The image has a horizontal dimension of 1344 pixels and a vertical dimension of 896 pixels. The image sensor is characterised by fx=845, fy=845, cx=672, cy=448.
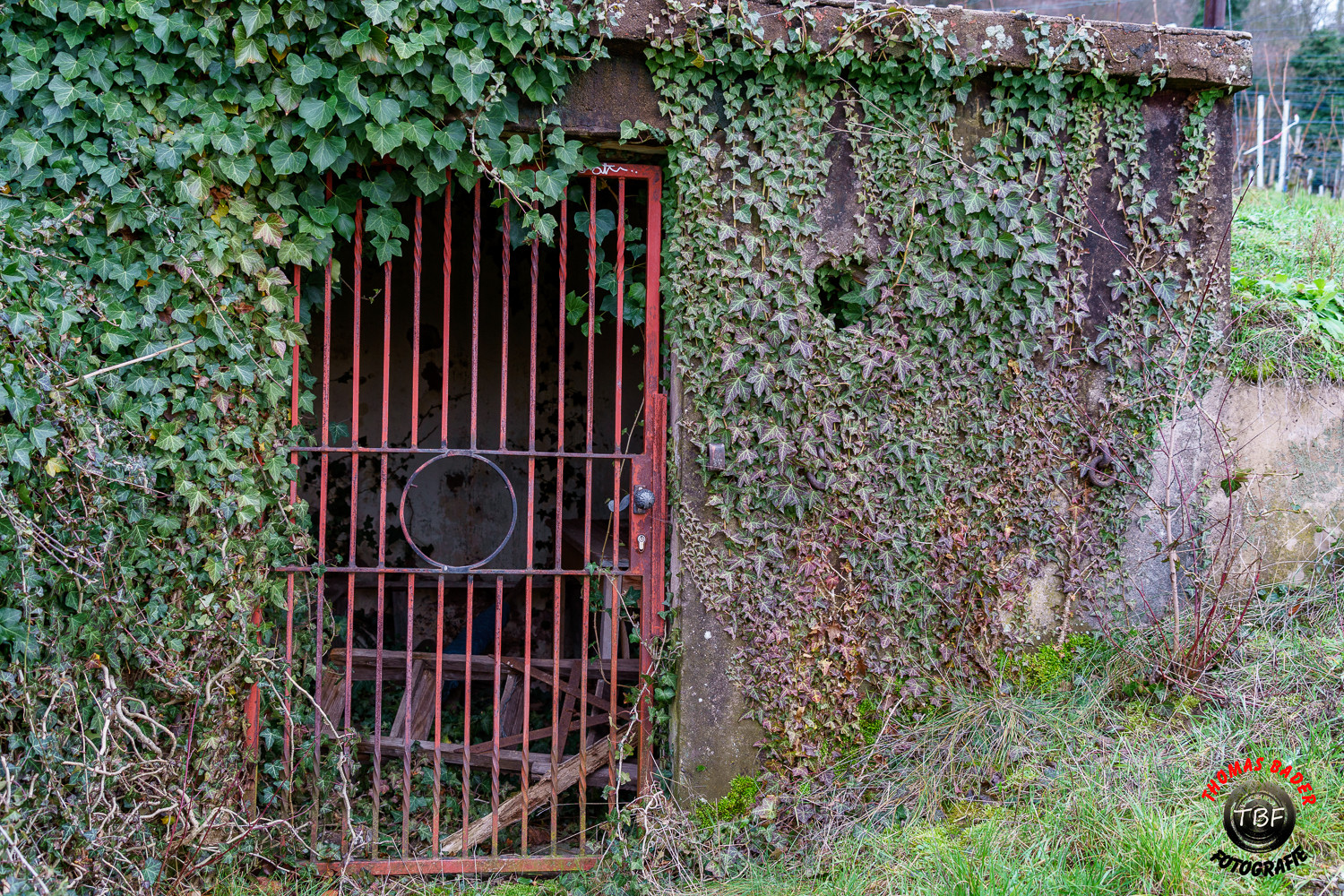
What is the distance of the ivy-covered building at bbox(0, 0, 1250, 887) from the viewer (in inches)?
113

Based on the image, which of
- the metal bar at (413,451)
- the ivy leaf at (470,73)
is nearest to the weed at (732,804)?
the metal bar at (413,451)

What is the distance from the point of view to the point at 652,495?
11.2ft

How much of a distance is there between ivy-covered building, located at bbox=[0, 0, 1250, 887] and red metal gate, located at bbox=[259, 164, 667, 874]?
1.7 inches

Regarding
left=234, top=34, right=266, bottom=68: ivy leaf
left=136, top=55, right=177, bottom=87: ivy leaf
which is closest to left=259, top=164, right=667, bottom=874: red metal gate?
left=234, top=34, right=266, bottom=68: ivy leaf

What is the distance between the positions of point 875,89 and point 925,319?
3.12 ft

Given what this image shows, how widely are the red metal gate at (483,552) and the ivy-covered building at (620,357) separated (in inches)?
1.7

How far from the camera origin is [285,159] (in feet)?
9.96

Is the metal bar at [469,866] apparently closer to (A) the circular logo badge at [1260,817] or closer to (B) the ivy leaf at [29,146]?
(A) the circular logo badge at [1260,817]

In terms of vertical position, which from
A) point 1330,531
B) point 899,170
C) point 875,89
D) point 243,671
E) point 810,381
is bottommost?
point 243,671

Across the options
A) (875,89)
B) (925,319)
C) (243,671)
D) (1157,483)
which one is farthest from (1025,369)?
(243,671)

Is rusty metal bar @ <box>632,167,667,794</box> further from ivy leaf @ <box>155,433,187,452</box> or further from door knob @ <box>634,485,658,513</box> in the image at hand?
ivy leaf @ <box>155,433,187,452</box>

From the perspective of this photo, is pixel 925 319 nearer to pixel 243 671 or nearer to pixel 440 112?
pixel 440 112

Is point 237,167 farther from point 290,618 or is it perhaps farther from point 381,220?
point 290,618

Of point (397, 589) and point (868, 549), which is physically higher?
point (868, 549)
